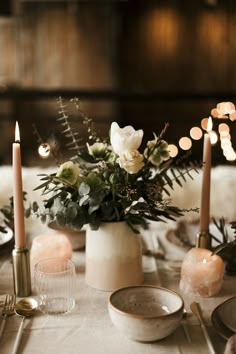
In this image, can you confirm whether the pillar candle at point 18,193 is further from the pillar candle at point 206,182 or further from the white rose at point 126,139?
the pillar candle at point 206,182

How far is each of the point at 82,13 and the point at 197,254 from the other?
3714 millimetres

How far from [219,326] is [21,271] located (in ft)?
1.38

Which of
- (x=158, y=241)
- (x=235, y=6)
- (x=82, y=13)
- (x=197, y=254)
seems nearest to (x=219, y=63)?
(x=235, y=6)

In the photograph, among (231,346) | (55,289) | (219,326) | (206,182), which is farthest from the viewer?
(206,182)

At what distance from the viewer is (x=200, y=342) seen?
0.84 m

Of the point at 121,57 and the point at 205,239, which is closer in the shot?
the point at 205,239

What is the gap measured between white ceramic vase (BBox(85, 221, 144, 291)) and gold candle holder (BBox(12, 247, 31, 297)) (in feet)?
0.45

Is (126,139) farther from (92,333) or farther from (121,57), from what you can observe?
(121,57)

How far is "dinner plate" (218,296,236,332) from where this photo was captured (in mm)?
856

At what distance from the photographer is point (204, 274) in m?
1.02

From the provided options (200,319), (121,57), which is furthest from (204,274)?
(121,57)

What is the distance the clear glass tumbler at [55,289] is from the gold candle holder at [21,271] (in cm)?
3

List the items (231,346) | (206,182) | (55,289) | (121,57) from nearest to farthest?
1. (231,346)
2. (55,289)
3. (206,182)
4. (121,57)

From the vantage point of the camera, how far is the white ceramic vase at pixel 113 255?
998mm
